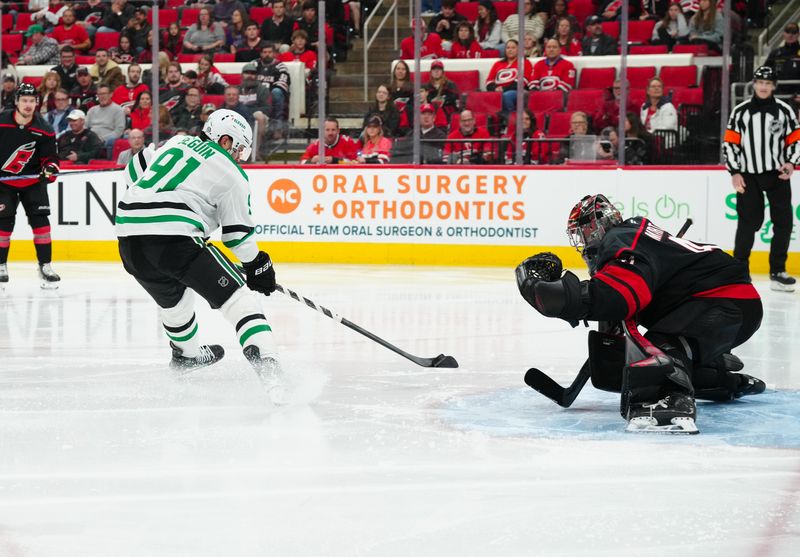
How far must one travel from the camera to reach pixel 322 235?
9398 mm

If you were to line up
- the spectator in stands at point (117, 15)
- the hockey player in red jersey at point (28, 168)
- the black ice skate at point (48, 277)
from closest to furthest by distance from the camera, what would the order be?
1. the hockey player in red jersey at point (28, 168)
2. the black ice skate at point (48, 277)
3. the spectator in stands at point (117, 15)

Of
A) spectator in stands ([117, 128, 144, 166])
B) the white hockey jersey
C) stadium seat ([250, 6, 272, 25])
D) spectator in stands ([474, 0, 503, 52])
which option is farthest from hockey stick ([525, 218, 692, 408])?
spectator in stands ([117, 128, 144, 166])

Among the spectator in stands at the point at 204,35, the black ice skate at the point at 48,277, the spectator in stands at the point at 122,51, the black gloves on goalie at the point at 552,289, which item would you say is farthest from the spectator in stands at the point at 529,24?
the black gloves on goalie at the point at 552,289

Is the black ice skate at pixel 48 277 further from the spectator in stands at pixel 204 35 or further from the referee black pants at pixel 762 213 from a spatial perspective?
the referee black pants at pixel 762 213

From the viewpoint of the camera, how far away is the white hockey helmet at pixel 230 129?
4.04 metres

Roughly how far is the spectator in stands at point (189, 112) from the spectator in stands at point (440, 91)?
193 cm

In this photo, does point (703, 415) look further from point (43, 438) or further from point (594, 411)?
point (43, 438)

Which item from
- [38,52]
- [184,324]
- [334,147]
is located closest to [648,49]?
[334,147]

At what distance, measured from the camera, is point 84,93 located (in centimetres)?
984

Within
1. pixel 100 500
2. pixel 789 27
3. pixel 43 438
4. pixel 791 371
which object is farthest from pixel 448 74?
pixel 100 500

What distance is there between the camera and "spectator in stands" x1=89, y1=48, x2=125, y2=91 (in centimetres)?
976

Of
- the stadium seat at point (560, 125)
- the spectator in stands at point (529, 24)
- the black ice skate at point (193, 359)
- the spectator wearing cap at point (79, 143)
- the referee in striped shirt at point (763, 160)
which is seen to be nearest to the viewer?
the black ice skate at point (193, 359)

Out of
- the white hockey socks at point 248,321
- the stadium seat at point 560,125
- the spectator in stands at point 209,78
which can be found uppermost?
the spectator in stands at point 209,78

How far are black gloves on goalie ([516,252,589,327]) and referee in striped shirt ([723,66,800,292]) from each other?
175 inches
